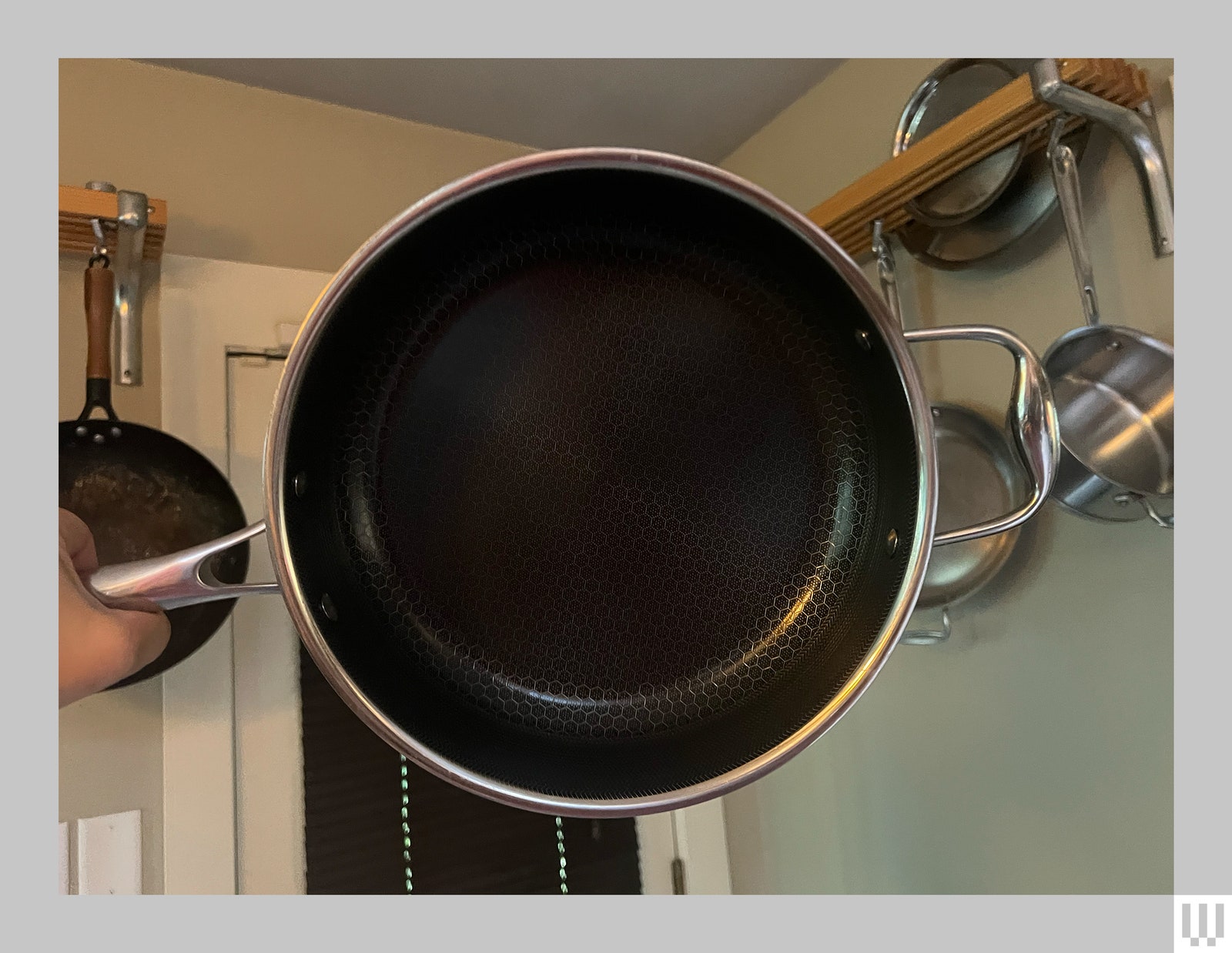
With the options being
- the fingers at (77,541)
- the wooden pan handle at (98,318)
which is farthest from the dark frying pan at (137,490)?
the fingers at (77,541)

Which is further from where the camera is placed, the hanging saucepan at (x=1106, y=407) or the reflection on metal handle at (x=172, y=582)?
the hanging saucepan at (x=1106, y=407)

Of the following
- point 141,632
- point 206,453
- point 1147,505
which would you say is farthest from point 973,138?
point 206,453

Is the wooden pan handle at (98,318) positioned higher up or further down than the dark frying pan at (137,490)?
higher up

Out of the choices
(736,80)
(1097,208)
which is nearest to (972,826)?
(1097,208)

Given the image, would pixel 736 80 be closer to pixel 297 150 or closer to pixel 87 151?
pixel 297 150

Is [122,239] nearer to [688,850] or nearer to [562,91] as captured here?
[562,91]

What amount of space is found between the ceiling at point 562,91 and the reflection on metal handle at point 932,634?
30.7 inches

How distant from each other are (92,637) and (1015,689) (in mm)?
905

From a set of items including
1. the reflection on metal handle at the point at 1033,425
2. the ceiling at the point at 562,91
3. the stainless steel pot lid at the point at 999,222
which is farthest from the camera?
the ceiling at the point at 562,91

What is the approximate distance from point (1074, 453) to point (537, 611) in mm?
559

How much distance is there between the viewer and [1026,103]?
2.54 ft

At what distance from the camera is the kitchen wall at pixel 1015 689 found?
33.1 inches

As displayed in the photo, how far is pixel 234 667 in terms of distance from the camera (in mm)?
1052

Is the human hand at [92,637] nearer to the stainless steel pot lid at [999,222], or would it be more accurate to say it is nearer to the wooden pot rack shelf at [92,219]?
the wooden pot rack shelf at [92,219]
